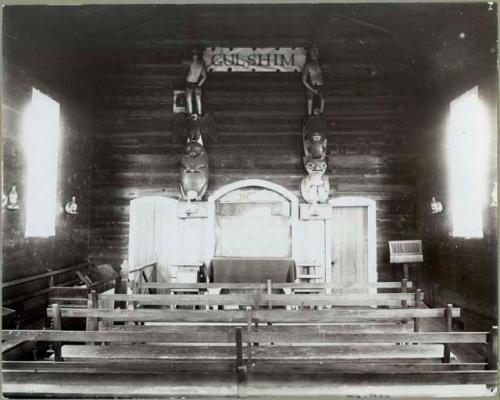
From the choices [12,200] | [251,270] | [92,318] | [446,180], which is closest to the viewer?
[92,318]

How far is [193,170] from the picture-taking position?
966 cm

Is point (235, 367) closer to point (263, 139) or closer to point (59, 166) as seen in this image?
point (59, 166)

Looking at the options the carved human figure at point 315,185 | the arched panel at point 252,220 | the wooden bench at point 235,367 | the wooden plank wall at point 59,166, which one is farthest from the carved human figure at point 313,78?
the wooden bench at point 235,367

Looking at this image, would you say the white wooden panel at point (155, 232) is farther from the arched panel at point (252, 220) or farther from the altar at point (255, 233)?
the arched panel at point (252, 220)

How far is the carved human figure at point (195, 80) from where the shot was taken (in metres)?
9.82

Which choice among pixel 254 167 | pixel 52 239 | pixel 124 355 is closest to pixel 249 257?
pixel 254 167

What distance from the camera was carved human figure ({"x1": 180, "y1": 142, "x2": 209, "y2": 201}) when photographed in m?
9.66

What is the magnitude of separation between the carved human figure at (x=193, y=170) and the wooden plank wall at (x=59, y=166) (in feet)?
7.15

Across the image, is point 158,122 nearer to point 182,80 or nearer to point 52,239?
point 182,80

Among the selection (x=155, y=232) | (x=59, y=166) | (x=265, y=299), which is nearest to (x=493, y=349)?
Result: (x=265, y=299)

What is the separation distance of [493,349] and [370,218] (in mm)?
6357

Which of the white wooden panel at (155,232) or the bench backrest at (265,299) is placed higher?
the white wooden panel at (155,232)

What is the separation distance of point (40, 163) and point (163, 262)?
358 centimetres

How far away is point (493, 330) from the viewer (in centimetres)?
376
